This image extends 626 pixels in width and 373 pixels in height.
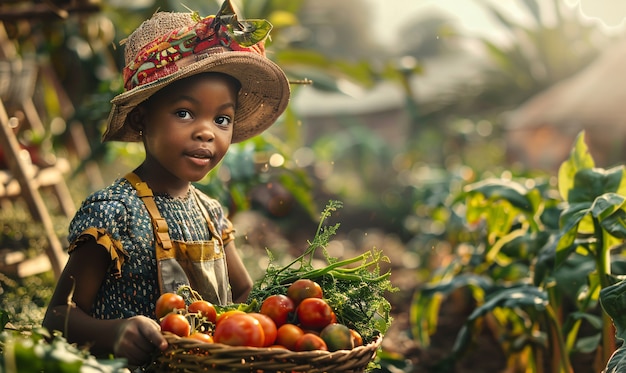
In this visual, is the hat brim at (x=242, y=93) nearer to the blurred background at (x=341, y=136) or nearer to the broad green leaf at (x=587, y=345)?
the blurred background at (x=341, y=136)

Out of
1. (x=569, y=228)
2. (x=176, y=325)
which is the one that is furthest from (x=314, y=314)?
(x=569, y=228)

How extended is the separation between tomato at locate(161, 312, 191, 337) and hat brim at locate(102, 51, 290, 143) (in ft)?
2.12

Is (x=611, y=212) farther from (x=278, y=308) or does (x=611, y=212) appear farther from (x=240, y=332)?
(x=240, y=332)

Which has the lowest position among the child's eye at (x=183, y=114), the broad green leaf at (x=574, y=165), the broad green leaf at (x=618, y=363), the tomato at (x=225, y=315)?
the broad green leaf at (x=618, y=363)

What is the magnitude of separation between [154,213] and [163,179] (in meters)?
0.15

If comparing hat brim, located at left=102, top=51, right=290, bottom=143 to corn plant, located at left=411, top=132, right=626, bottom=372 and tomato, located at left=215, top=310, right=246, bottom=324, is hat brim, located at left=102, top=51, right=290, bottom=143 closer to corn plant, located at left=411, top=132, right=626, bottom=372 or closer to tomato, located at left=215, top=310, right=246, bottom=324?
tomato, located at left=215, top=310, right=246, bottom=324

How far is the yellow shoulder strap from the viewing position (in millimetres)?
2037

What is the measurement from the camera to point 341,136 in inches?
632

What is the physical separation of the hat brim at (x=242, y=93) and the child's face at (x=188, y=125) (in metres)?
0.04

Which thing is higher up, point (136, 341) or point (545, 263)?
point (136, 341)

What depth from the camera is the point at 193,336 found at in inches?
65.1

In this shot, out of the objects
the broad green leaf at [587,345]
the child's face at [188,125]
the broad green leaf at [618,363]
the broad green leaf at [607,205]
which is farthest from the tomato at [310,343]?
the broad green leaf at [587,345]

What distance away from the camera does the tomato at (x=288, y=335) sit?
1736mm

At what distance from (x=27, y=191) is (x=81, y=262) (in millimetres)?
2303
